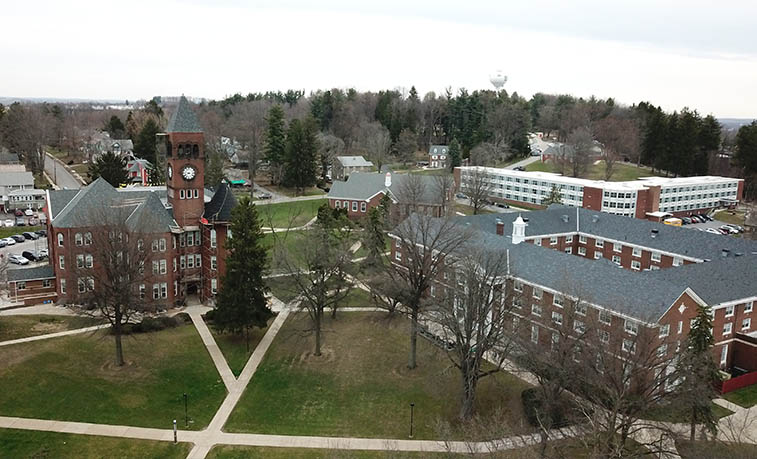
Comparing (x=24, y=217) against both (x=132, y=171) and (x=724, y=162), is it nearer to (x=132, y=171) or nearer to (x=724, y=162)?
(x=132, y=171)

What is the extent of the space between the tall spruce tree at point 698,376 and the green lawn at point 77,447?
25496 mm

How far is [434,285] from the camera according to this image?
5178 centimetres

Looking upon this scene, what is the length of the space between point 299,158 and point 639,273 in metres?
67.7

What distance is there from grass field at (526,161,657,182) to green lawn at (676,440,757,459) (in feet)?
274

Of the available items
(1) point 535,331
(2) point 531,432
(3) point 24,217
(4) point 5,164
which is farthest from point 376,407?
(4) point 5,164

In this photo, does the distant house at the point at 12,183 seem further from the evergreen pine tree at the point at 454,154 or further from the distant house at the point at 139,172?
the evergreen pine tree at the point at 454,154

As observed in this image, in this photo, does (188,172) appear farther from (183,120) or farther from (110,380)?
(110,380)

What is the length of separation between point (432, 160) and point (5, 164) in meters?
81.6

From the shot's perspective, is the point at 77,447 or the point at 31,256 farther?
the point at 31,256

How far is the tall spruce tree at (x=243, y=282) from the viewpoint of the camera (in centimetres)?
4472

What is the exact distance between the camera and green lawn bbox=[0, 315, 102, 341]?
45.2m

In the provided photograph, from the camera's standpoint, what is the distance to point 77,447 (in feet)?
104

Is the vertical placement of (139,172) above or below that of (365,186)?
below

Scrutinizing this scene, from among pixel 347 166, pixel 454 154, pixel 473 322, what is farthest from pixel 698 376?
pixel 347 166
